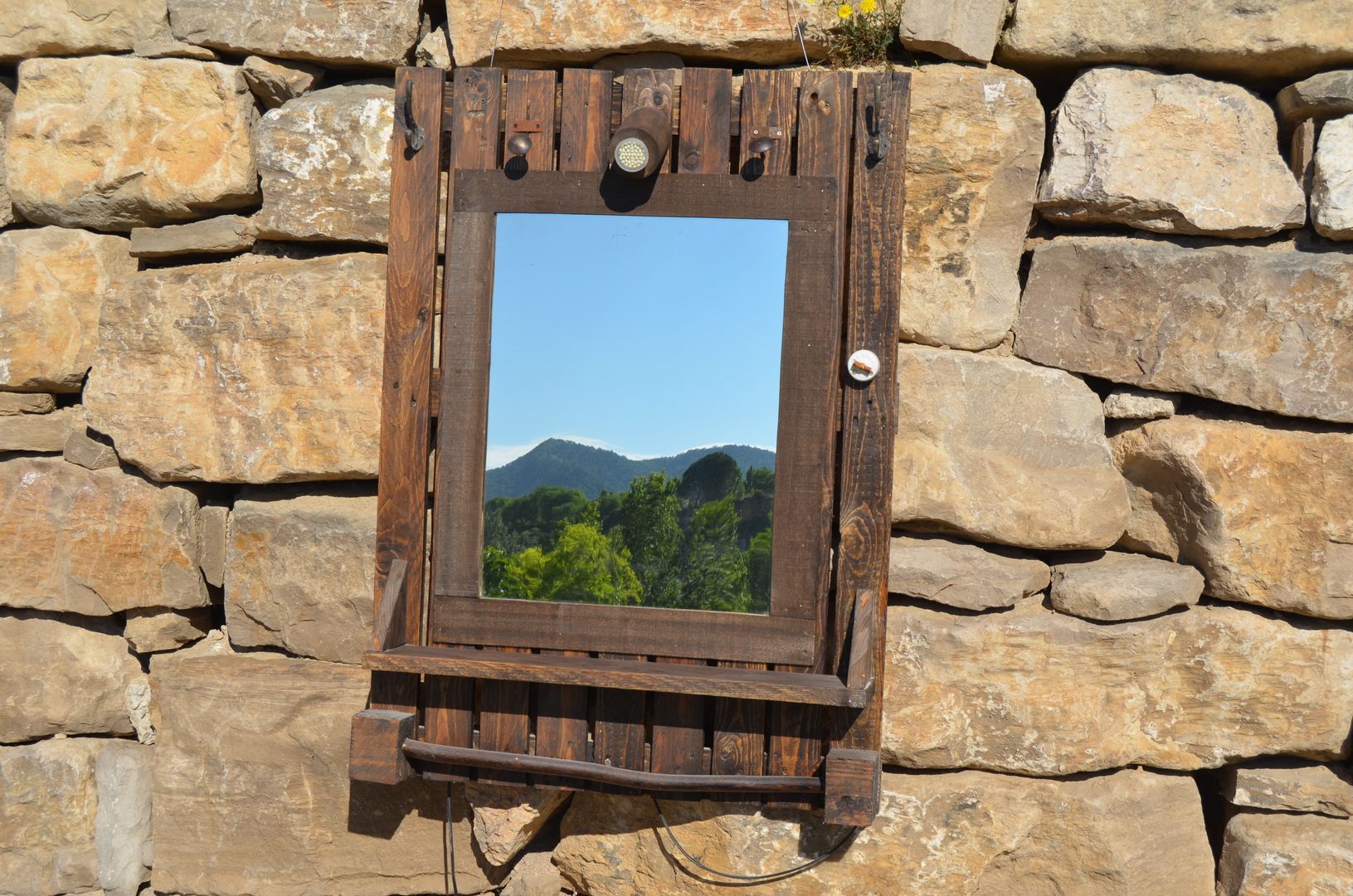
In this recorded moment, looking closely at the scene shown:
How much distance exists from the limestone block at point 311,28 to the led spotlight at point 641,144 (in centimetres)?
62

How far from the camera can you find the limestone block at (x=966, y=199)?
6.90 feet

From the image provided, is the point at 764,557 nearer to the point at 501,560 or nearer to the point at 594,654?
the point at 594,654

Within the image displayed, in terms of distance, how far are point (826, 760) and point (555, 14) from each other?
1.57 meters

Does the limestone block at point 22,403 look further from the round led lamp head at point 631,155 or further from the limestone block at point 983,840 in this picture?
the limestone block at point 983,840

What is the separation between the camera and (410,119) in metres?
2.15

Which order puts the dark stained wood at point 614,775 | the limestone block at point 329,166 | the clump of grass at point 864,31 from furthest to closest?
the limestone block at point 329,166
the clump of grass at point 864,31
the dark stained wood at point 614,775

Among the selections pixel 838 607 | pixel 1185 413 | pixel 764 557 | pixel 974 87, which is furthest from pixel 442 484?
pixel 1185 413

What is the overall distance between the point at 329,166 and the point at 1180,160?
5.62ft

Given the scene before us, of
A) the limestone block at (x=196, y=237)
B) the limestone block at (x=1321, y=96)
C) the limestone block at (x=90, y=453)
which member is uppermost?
the limestone block at (x=1321, y=96)

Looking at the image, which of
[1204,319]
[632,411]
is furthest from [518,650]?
[1204,319]

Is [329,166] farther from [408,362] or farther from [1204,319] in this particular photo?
[1204,319]

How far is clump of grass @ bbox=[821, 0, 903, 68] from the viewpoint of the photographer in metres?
2.13

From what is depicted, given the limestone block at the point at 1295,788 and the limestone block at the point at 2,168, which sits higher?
the limestone block at the point at 2,168

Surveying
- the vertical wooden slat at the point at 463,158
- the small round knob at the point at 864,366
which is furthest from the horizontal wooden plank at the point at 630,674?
the small round knob at the point at 864,366
